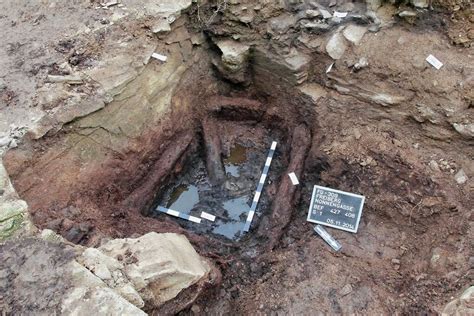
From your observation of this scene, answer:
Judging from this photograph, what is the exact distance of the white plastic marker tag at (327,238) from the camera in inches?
214

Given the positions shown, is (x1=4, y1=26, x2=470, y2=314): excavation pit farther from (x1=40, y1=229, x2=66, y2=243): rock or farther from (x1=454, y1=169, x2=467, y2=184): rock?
(x1=40, y1=229, x2=66, y2=243): rock

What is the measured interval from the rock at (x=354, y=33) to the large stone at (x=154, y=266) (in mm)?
3482

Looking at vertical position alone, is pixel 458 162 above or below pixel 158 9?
below

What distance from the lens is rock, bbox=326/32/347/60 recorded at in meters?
5.87

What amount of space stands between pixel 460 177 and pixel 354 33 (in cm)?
224

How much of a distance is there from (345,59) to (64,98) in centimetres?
354

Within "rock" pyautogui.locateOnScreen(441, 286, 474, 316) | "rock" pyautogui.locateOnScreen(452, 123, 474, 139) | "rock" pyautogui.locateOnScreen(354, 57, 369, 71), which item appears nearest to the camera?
"rock" pyautogui.locateOnScreen(441, 286, 474, 316)

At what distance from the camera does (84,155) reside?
541 centimetres

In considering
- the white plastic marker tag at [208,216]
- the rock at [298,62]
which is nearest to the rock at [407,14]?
the rock at [298,62]

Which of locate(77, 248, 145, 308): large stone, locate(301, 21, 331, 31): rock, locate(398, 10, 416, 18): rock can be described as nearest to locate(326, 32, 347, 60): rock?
locate(301, 21, 331, 31): rock

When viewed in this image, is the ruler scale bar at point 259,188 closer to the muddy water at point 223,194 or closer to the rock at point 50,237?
the muddy water at point 223,194

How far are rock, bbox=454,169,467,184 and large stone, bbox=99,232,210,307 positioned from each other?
126 inches

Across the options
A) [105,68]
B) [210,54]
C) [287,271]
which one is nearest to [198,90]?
[210,54]

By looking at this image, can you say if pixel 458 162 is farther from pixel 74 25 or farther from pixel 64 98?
pixel 74 25
